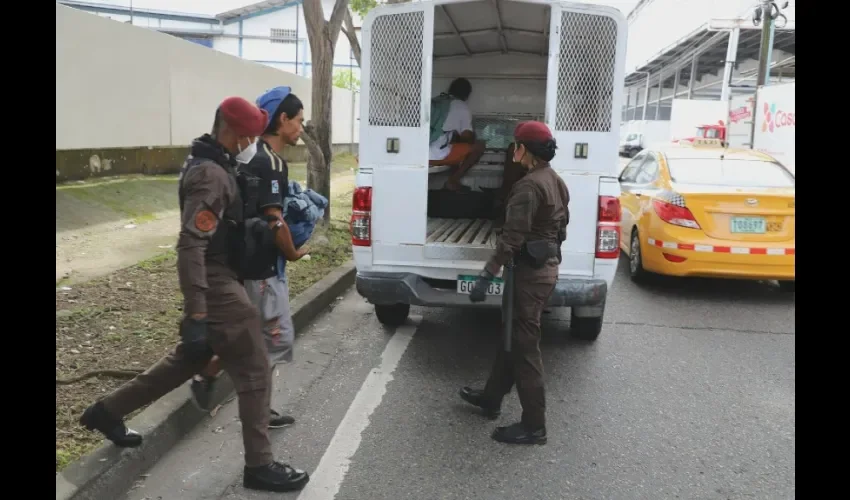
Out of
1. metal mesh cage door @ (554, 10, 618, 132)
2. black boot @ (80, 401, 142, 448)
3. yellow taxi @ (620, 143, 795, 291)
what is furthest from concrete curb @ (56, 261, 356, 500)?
yellow taxi @ (620, 143, 795, 291)

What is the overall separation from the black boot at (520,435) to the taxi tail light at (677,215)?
157 inches

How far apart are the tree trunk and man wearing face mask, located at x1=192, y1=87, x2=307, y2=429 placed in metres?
5.15

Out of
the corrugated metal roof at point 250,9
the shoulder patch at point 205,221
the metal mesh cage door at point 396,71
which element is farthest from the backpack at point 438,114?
the corrugated metal roof at point 250,9

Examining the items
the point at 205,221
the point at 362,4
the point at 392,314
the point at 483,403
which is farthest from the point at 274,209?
the point at 362,4

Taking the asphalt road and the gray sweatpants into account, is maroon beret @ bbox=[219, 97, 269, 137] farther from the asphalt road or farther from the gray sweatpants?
the asphalt road

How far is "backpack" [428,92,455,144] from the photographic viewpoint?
802 cm

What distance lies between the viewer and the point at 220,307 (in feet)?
10.1

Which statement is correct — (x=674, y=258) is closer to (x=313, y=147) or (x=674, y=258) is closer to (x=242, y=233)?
(x=313, y=147)

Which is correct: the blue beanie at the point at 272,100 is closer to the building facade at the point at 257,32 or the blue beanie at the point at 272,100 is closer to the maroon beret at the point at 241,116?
the maroon beret at the point at 241,116

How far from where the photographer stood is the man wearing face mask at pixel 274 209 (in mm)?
3246

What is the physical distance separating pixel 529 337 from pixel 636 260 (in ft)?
14.8

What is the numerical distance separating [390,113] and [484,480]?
272cm

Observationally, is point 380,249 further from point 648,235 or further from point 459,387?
point 648,235
